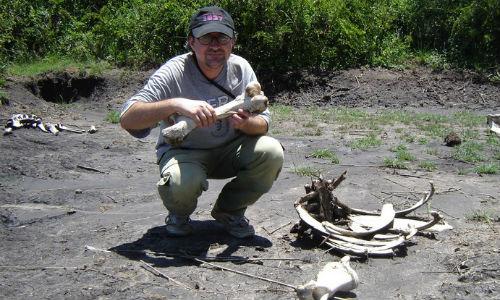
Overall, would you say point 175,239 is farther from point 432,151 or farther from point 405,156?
point 432,151

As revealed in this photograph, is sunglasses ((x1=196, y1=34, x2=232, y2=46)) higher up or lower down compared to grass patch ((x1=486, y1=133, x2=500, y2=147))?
higher up

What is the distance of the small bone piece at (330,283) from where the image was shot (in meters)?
3.60

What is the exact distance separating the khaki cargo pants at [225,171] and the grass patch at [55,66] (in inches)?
345

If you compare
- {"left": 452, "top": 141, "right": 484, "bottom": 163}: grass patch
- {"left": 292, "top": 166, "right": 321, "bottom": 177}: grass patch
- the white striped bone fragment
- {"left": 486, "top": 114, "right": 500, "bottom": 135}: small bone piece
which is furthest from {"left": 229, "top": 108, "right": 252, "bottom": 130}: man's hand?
{"left": 486, "top": 114, "right": 500, "bottom": 135}: small bone piece

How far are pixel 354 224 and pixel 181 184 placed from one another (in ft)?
4.07

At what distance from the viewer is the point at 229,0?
12.5 meters

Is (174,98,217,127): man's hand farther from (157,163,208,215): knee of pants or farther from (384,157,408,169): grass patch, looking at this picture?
(384,157,408,169): grass patch

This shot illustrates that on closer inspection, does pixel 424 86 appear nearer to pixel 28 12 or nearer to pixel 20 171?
pixel 20 171

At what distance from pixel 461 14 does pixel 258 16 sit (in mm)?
3687

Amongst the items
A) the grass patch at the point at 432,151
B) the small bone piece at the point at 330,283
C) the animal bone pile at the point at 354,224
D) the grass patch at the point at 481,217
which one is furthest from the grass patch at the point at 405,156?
the small bone piece at the point at 330,283

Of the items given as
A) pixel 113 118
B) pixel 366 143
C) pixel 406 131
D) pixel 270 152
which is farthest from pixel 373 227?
pixel 113 118

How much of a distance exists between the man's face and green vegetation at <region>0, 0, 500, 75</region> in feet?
25.6

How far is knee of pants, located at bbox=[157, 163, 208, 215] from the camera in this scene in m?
4.36

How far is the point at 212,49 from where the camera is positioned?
4438 mm
